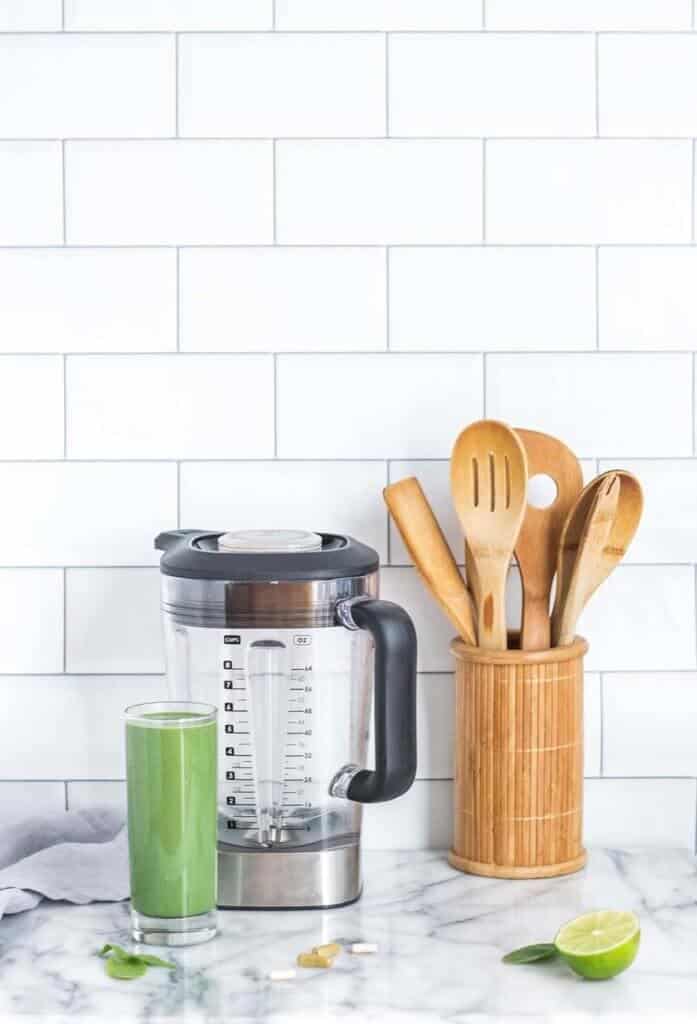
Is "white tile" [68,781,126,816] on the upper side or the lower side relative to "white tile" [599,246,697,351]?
lower

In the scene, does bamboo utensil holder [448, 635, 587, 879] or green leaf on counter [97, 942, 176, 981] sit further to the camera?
bamboo utensil holder [448, 635, 587, 879]

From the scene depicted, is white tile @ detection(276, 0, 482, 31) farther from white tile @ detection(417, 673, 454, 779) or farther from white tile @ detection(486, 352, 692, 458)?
white tile @ detection(417, 673, 454, 779)

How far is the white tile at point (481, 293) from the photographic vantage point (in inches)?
48.2

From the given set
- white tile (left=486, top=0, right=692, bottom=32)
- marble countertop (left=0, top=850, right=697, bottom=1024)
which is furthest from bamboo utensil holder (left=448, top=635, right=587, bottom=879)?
white tile (left=486, top=0, right=692, bottom=32)

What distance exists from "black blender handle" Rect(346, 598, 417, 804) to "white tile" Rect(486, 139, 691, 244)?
44cm

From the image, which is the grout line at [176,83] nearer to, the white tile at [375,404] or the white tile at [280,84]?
the white tile at [280,84]

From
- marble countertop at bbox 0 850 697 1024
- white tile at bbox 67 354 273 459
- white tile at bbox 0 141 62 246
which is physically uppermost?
white tile at bbox 0 141 62 246

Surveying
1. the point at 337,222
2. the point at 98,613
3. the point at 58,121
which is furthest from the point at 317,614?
the point at 58,121

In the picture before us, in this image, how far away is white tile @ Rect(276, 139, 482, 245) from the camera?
122cm

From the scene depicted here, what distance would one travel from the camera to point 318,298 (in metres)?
1.22

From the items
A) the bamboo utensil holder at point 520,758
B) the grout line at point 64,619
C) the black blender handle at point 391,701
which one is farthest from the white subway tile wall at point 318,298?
the black blender handle at point 391,701

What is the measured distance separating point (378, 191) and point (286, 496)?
0.99 feet

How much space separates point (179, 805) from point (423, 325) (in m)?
0.52

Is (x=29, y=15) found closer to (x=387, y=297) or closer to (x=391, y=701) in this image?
(x=387, y=297)
